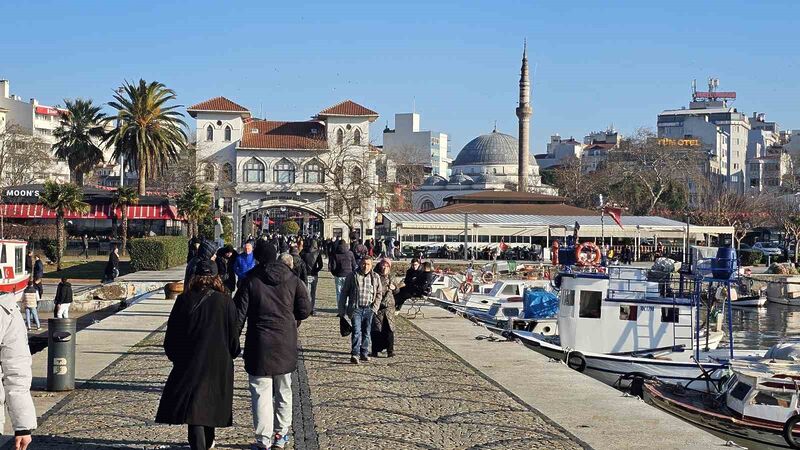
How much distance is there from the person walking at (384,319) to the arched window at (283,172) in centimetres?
7871

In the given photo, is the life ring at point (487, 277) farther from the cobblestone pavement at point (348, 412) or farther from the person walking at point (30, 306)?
the cobblestone pavement at point (348, 412)

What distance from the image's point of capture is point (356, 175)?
8625 centimetres

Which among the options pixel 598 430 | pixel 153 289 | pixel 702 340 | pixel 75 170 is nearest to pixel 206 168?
pixel 75 170

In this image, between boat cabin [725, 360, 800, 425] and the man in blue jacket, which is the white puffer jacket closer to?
the man in blue jacket

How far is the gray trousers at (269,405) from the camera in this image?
32.4 ft

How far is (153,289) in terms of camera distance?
37688mm

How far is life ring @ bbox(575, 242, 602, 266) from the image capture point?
2642 centimetres

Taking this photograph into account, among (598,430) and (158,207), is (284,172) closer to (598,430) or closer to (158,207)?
(158,207)

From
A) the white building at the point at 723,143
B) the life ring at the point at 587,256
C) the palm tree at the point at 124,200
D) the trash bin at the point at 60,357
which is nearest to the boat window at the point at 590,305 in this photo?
the life ring at the point at 587,256

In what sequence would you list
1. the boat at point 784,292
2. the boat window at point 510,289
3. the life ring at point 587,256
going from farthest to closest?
the boat at point 784,292 → the boat window at point 510,289 → the life ring at point 587,256

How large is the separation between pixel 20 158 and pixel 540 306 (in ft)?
257

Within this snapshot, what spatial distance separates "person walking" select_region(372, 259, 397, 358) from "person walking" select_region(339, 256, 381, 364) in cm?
15

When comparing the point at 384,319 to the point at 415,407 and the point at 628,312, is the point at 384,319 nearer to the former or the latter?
the point at 415,407

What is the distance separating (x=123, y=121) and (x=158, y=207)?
7.21 m
